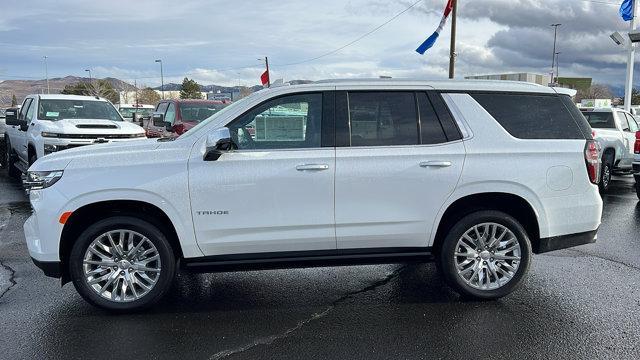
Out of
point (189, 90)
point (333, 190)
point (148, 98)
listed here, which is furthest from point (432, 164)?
point (148, 98)

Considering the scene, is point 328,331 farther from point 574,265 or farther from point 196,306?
point 574,265

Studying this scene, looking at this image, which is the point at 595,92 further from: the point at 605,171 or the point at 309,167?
the point at 309,167

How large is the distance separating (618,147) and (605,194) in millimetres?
1361

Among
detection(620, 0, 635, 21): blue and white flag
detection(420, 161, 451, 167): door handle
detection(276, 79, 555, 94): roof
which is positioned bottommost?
detection(420, 161, 451, 167): door handle

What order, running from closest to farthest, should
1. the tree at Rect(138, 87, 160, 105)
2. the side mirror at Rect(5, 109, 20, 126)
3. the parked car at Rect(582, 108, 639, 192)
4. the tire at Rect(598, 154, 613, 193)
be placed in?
the side mirror at Rect(5, 109, 20, 126)
the tire at Rect(598, 154, 613, 193)
the parked car at Rect(582, 108, 639, 192)
the tree at Rect(138, 87, 160, 105)

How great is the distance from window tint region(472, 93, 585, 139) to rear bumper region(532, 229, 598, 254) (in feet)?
2.88

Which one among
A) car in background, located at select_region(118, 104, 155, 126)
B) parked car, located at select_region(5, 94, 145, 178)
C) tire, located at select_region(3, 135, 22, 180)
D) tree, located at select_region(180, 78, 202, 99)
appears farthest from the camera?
tree, located at select_region(180, 78, 202, 99)

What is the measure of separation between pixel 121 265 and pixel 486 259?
3.12 metres

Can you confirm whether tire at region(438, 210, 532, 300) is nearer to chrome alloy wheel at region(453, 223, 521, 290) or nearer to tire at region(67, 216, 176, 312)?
chrome alloy wheel at region(453, 223, 521, 290)

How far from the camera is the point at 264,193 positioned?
13.9 feet

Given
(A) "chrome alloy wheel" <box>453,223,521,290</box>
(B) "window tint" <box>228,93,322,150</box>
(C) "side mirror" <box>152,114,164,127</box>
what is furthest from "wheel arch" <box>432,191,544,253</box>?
(C) "side mirror" <box>152,114,164,127</box>

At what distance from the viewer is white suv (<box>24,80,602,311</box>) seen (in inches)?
166

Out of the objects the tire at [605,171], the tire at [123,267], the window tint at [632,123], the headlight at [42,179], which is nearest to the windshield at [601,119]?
the window tint at [632,123]

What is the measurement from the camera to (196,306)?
460cm
